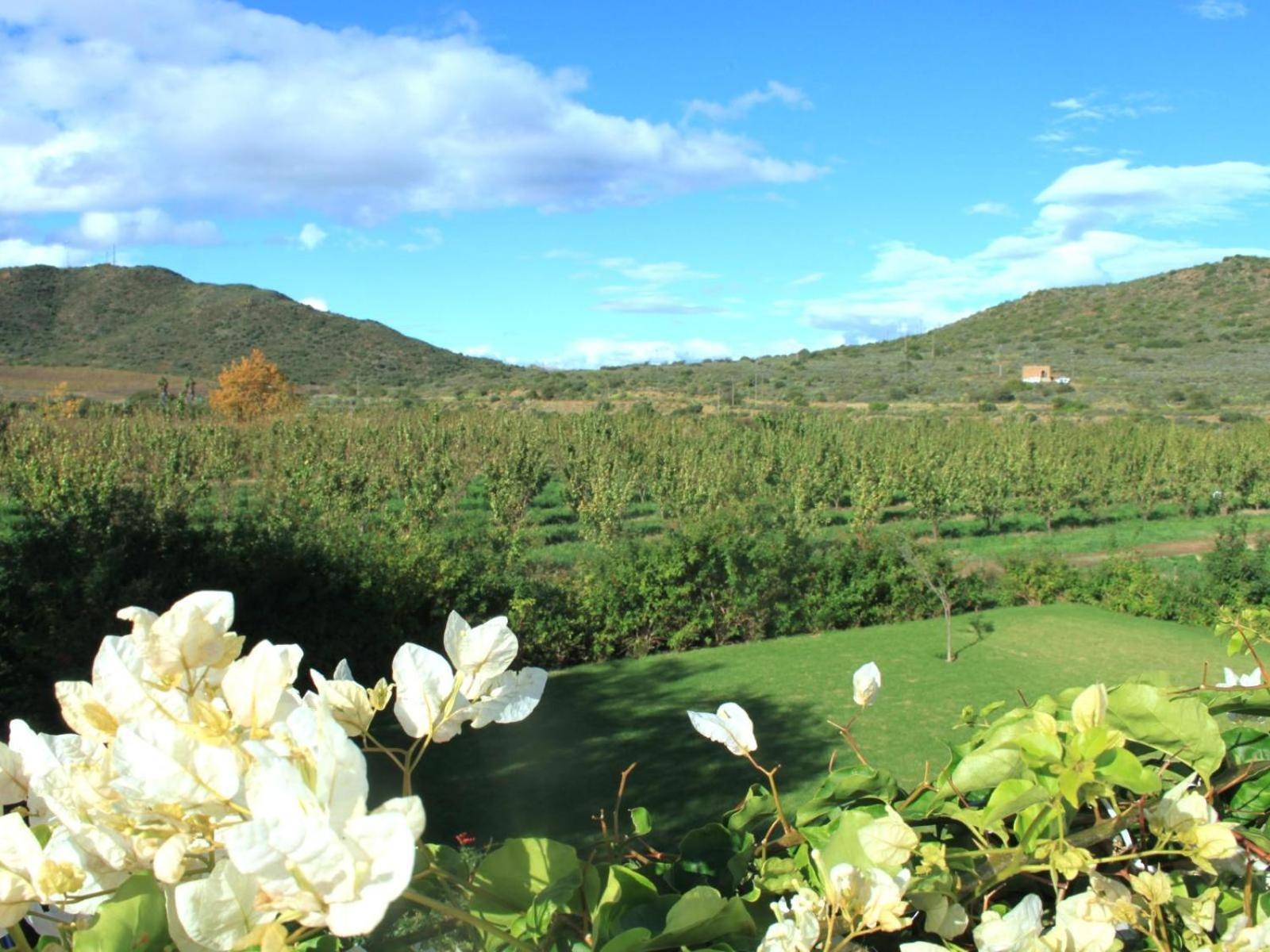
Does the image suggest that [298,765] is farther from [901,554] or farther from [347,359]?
[347,359]

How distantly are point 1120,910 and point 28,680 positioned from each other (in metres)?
7.36

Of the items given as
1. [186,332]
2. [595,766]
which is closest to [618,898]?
[595,766]

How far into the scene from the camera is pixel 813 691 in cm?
889

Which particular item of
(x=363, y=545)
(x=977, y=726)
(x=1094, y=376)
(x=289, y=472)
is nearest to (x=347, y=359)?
(x=1094, y=376)

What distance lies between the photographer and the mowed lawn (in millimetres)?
6406

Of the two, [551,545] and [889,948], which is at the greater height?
[889,948]

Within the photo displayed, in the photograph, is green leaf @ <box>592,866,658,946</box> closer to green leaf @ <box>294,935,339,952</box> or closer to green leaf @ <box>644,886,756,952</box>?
green leaf @ <box>644,886,756,952</box>

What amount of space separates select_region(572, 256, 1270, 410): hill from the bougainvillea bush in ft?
142

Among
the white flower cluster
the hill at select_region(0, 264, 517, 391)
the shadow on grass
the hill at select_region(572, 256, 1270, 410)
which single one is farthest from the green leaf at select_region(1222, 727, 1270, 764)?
the hill at select_region(0, 264, 517, 391)

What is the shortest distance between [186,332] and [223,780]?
204 feet

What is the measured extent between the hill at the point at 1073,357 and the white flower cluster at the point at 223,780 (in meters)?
43.7

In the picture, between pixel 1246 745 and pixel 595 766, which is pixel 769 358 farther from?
pixel 1246 745

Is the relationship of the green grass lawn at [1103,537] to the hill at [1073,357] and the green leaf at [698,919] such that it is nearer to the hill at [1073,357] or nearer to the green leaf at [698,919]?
the green leaf at [698,919]

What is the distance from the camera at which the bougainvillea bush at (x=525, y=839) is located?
1.51 ft
